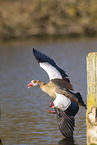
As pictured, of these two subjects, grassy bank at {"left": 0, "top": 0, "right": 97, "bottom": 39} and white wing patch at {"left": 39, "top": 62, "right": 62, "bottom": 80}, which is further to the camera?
grassy bank at {"left": 0, "top": 0, "right": 97, "bottom": 39}

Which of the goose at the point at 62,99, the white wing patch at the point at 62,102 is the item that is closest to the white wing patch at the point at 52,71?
the goose at the point at 62,99

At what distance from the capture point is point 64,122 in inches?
375

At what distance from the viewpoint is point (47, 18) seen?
165ft

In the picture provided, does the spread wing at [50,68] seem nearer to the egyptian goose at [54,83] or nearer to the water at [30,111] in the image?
the egyptian goose at [54,83]

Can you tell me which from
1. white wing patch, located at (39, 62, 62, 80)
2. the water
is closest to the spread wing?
white wing patch, located at (39, 62, 62, 80)

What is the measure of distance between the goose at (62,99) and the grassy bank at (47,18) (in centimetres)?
3764

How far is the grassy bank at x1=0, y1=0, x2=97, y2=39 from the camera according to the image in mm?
48656

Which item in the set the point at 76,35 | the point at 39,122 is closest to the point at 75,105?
the point at 39,122

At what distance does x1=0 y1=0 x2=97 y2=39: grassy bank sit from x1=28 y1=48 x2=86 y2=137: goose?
37.6 metres

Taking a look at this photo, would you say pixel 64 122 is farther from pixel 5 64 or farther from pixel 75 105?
pixel 5 64

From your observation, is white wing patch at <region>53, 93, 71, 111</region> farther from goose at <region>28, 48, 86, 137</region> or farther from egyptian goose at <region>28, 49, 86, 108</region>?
egyptian goose at <region>28, 49, 86, 108</region>

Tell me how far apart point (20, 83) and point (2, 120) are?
22.2 ft

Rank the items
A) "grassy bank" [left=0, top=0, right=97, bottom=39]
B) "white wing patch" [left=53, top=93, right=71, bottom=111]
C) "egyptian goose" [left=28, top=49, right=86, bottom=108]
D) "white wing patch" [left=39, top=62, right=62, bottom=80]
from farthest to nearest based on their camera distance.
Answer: "grassy bank" [left=0, top=0, right=97, bottom=39]
"white wing patch" [left=39, top=62, right=62, bottom=80]
"egyptian goose" [left=28, top=49, right=86, bottom=108]
"white wing patch" [left=53, top=93, right=71, bottom=111]

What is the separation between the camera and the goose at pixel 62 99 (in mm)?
9477
